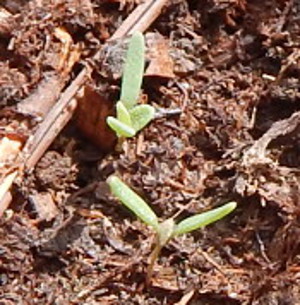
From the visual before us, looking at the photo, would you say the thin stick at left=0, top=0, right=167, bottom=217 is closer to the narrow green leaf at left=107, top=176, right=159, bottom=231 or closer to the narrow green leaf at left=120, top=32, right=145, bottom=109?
the narrow green leaf at left=120, top=32, right=145, bottom=109

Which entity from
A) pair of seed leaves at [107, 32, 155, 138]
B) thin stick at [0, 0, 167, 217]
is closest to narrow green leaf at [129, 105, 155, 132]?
pair of seed leaves at [107, 32, 155, 138]

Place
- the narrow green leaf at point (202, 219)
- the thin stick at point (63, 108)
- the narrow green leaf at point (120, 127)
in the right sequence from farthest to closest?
the thin stick at point (63, 108) < the narrow green leaf at point (120, 127) < the narrow green leaf at point (202, 219)

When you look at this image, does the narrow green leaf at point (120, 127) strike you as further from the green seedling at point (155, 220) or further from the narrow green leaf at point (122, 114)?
the green seedling at point (155, 220)

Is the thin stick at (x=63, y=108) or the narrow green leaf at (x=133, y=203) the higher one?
the thin stick at (x=63, y=108)

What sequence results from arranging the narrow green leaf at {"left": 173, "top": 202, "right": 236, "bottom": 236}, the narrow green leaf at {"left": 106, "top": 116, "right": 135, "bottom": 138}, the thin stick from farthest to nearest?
the thin stick → the narrow green leaf at {"left": 106, "top": 116, "right": 135, "bottom": 138} → the narrow green leaf at {"left": 173, "top": 202, "right": 236, "bottom": 236}

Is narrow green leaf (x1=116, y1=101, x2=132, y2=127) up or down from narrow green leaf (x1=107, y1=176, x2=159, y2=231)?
up

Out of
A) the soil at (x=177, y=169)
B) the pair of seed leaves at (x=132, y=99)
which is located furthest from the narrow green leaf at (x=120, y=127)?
the soil at (x=177, y=169)
